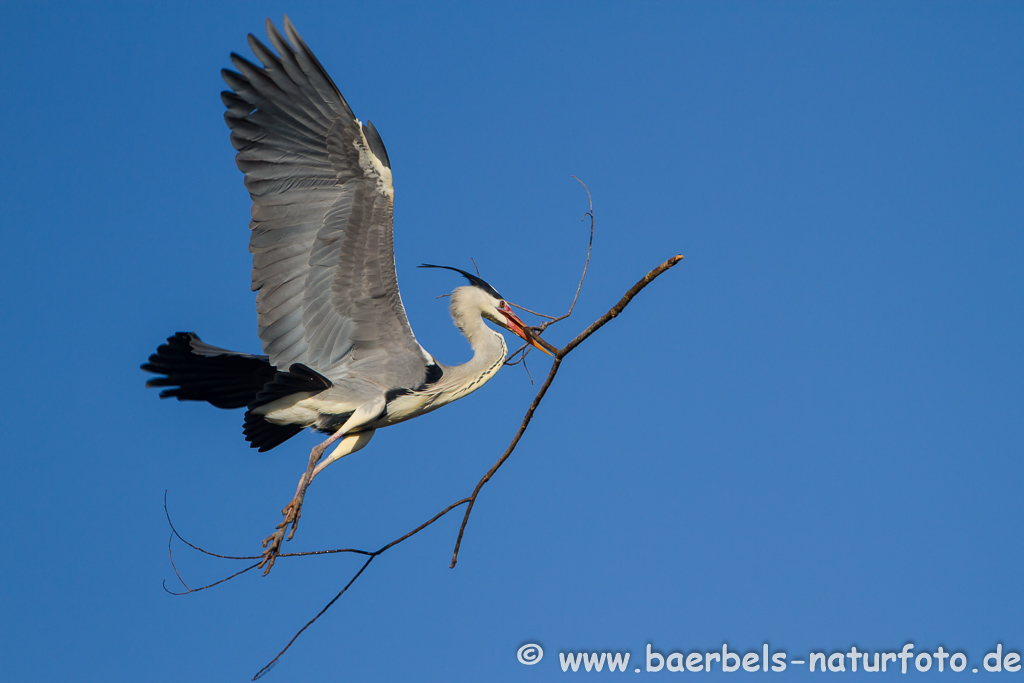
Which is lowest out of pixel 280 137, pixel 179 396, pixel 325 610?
pixel 325 610

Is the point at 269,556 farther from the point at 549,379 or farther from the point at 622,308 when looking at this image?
the point at 622,308

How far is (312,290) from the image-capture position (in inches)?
205

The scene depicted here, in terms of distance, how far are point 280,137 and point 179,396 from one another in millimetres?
1642

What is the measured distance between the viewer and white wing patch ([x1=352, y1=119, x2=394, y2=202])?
4957mm

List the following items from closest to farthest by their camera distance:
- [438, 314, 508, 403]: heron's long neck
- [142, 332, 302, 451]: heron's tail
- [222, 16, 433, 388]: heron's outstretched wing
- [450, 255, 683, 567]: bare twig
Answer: [450, 255, 683, 567]: bare twig
[222, 16, 433, 388]: heron's outstretched wing
[142, 332, 302, 451]: heron's tail
[438, 314, 508, 403]: heron's long neck

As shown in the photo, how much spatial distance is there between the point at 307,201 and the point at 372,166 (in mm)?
428

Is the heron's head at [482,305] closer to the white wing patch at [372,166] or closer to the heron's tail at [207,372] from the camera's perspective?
the white wing patch at [372,166]

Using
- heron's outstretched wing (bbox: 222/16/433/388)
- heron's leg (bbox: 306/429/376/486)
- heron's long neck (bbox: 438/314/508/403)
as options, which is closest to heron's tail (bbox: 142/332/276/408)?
heron's outstretched wing (bbox: 222/16/433/388)

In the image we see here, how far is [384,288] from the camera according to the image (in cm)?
532

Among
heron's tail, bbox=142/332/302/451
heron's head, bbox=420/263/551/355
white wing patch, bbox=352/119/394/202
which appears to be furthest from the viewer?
heron's head, bbox=420/263/551/355

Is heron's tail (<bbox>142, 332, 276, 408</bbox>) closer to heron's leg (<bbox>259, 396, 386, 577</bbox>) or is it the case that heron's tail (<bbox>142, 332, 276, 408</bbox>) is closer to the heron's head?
heron's leg (<bbox>259, 396, 386, 577</bbox>)

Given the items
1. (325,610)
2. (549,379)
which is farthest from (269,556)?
(549,379)

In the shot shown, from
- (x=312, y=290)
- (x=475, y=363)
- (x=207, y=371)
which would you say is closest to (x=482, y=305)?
(x=475, y=363)

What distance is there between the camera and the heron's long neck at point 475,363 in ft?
18.6
